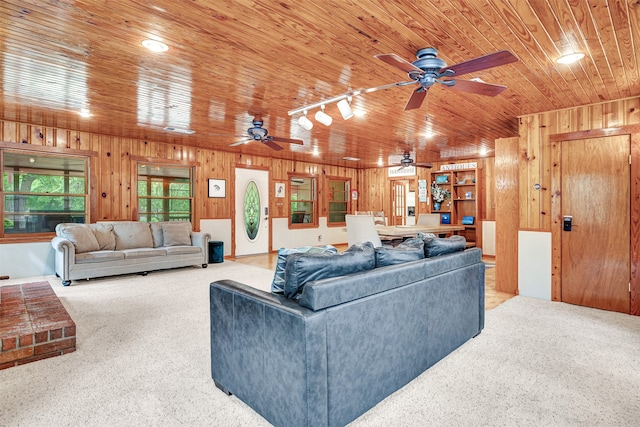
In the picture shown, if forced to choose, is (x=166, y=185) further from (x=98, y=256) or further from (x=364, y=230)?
(x=364, y=230)

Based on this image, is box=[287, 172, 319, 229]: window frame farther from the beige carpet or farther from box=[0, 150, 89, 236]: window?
the beige carpet

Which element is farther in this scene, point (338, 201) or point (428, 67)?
point (338, 201)

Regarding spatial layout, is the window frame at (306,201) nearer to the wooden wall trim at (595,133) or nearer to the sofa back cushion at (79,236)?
the sofa back cushion at (79,236)

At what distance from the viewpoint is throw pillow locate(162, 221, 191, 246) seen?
20.6 ft

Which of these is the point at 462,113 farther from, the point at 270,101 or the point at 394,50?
the point at 270,101

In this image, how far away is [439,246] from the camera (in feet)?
9.13

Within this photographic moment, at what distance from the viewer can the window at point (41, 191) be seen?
5410mm

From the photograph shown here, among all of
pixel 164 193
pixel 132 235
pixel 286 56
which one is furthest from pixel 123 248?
pixel 286 56

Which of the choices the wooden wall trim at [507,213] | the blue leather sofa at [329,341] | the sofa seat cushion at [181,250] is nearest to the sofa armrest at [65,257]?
the sofa seat cushion at [181,250]

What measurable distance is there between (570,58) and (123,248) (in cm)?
639

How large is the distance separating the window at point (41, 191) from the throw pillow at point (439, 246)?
5.82 m

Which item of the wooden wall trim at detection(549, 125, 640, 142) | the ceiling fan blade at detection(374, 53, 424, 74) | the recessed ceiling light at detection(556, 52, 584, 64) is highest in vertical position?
the recessed ceiling light at detection(556, 52, 584, 64)

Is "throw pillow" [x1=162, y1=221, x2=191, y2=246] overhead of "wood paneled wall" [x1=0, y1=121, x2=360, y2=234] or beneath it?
beneath

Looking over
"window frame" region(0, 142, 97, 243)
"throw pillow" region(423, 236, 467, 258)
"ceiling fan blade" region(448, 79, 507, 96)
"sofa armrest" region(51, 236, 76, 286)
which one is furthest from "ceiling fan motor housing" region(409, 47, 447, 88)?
"window frame" region(0, 142, 97, 243)
